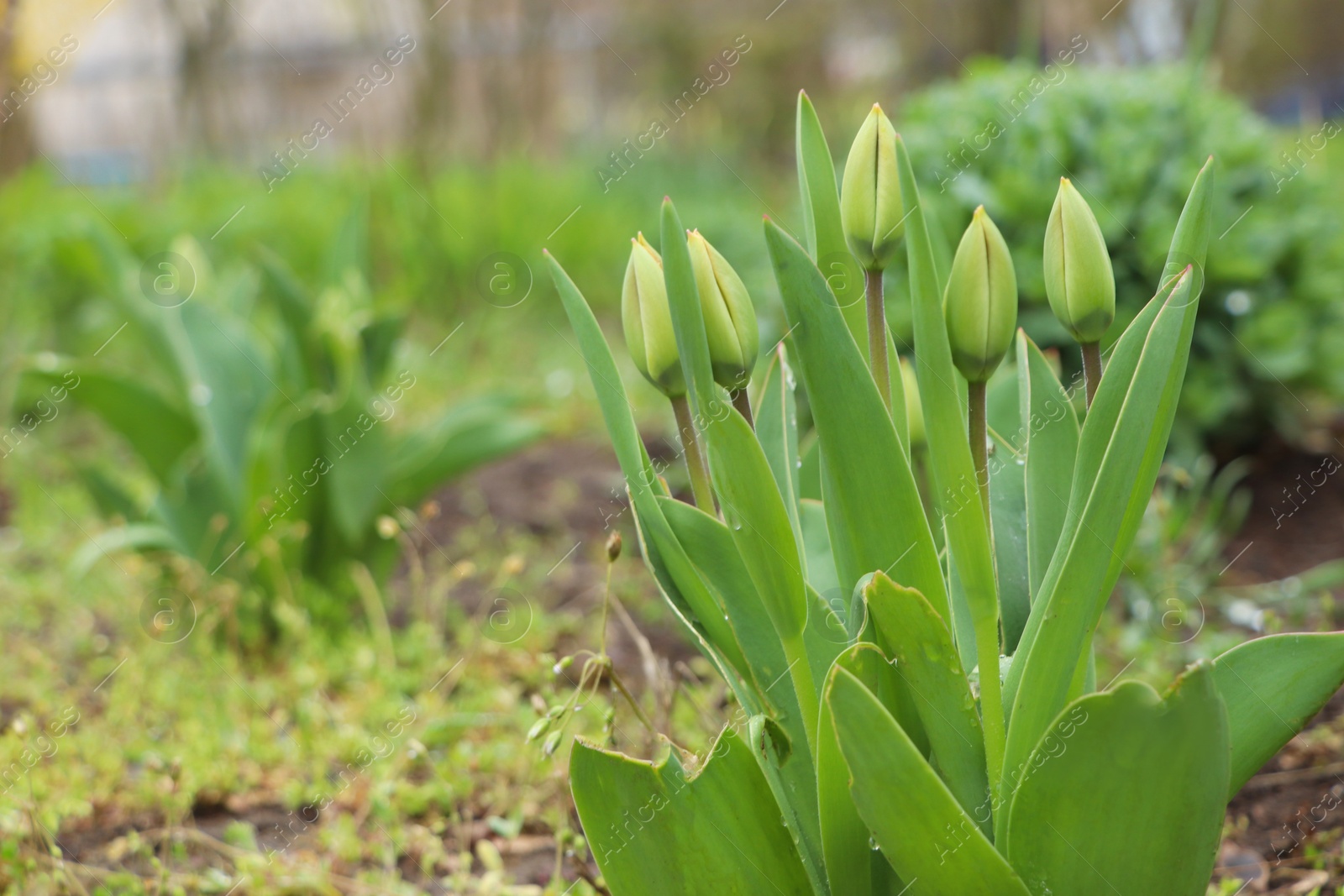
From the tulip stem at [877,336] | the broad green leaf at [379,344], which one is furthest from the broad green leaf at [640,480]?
the broad green leaf at [379,344]

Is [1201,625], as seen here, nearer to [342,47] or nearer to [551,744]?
[551,744]

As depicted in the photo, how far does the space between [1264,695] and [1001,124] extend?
2.14 metres

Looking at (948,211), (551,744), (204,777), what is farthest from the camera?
(948,211)

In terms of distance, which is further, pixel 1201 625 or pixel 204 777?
pixel 1201 625

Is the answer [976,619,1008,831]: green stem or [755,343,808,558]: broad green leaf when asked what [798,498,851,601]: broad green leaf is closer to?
[755,343,808,558]: broad green leaf

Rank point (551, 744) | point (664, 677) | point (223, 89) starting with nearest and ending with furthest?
1. point (551, 744)
2. point (664, 677)
3. point (223, 89)

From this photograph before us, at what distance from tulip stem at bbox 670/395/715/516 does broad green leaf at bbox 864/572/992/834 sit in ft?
0.60

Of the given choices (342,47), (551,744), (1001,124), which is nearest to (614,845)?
(551,744)

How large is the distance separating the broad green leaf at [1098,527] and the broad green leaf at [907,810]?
0.10 m

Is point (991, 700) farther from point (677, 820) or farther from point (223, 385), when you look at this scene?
point (223, 385)

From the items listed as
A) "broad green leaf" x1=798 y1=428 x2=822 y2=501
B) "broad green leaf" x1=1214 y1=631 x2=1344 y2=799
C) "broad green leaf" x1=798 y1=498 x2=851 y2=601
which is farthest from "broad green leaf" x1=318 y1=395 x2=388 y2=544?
"broad green leaf" x1=1214 y1=631 x2=1344 y2=799

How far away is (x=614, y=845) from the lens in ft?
3.10

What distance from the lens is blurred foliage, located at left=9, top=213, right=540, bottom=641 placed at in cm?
219

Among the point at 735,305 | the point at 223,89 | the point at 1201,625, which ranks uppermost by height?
the point at 223,89
